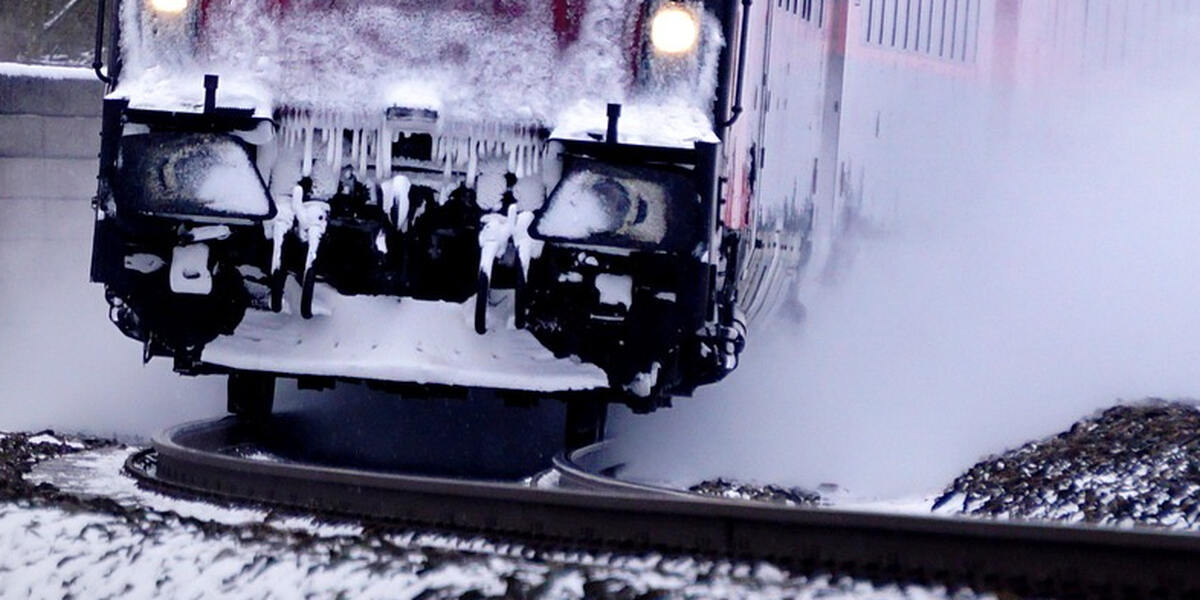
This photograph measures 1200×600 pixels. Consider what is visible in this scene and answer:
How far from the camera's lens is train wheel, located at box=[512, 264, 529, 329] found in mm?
6785

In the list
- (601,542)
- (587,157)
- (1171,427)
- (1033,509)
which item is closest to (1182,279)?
(1171,427)

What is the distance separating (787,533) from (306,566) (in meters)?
1.15

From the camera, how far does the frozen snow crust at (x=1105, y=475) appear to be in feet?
20.6

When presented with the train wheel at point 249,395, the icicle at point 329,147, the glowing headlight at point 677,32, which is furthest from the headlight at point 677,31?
the train wheel at point 249,395

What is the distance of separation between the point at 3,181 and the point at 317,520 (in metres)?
8.28

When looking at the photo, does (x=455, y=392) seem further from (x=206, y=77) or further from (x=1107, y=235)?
(x=1107, y=235)

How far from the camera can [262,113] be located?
6.88 metres

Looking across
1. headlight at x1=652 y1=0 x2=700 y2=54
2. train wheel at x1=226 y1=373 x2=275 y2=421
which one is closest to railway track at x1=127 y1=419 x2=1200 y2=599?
headlight at x1=652 y1=0 x2=700 y2=54

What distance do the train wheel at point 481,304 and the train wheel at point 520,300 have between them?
110 millimetres

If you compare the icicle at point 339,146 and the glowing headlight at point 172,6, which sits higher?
the glowing headlight at point 172,6

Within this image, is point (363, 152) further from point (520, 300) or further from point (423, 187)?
point (520, 300)

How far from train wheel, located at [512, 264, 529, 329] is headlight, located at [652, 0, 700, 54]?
99 cm

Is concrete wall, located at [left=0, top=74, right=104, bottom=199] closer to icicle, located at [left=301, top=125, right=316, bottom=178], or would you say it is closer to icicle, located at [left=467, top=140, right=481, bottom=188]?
icicle, located at [left=301, top=125, right=316, bottom=178]

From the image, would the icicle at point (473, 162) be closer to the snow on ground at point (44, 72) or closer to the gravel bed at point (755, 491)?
the gravel bed at point (755, 491)
